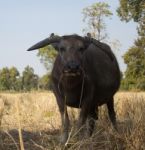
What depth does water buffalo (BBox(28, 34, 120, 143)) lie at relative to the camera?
6.82m

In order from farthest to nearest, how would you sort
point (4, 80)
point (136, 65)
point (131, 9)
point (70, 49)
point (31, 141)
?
point (4, 80), point (136, 65), point (131, 9), point (70, 49), point (31, 141)

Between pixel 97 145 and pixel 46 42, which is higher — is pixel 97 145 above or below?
below

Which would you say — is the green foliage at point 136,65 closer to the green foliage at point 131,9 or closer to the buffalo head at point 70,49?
the green foliage at point 131,9

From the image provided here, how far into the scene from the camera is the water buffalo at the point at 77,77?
6.82 m

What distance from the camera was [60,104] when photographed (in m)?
7.51

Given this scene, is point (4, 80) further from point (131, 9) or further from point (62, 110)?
point (62, 110)

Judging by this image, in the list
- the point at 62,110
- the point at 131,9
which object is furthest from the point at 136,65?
the point at 62,110

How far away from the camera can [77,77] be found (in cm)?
703

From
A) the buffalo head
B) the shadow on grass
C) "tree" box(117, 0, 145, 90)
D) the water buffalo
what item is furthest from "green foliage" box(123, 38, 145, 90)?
the buffalo head

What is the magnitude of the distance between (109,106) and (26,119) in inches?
75.6

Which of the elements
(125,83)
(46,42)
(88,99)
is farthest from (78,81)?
(125,83)

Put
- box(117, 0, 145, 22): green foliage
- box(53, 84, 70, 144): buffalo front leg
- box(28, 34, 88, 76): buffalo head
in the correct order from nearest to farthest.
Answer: box(28, 34, 88, 76): buffalo head, box(53, 84, 70, 144): buffalo front leg, box(117, 0, 145, 22): green foliage

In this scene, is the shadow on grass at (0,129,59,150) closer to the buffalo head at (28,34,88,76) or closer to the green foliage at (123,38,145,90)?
the buffalo head at (28,34,88,76)

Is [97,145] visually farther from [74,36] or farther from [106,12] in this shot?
[106,12]
